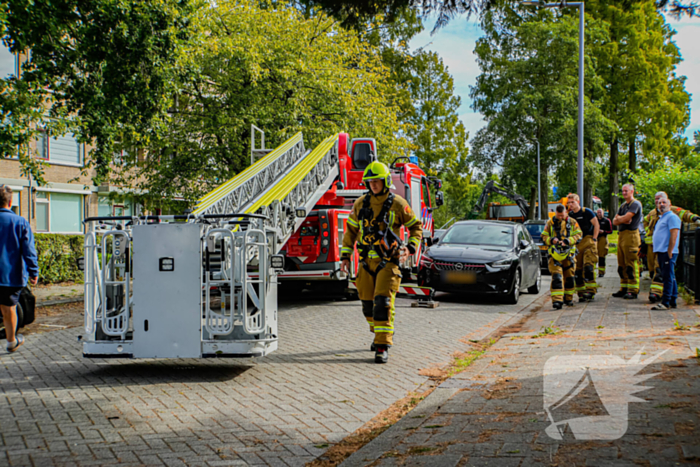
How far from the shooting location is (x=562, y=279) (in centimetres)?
1108

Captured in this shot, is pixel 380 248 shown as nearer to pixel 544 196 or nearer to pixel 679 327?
pixel 679 327

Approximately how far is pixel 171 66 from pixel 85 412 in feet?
30.6

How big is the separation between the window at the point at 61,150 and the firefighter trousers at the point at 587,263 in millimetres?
22353

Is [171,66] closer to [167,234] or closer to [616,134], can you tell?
[167,234]

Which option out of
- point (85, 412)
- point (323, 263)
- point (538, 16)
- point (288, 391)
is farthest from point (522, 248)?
point (85, 412)

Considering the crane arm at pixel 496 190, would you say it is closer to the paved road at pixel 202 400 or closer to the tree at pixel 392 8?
the paved road at pixel 202 400

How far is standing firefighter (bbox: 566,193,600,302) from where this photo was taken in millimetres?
11734

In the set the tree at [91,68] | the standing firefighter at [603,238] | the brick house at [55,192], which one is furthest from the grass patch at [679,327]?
the brick house at [55,192]

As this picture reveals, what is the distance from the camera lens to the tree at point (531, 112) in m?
36.4

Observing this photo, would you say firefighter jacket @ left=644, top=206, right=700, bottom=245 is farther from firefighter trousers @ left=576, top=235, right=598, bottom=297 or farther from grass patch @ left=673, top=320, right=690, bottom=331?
grass patch @ left=673, top=320, right=690, bottom=331

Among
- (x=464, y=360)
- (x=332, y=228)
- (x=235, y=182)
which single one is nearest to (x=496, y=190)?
(x=332, y=228)

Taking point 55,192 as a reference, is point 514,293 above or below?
below

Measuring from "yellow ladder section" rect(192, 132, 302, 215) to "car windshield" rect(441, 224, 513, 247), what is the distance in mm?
4008

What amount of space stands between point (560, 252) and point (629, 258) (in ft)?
5.37
